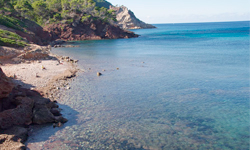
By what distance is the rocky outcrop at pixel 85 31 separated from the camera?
78062mm

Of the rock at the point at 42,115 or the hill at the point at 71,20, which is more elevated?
the hill at the point at 71,20

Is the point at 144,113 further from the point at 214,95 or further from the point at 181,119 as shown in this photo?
the point at 214,95

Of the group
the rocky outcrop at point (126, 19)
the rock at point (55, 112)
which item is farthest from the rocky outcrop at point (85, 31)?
the rocky outcrop at point (126, 19)

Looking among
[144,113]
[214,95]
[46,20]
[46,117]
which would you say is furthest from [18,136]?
[46,20]

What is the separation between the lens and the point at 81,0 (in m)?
91.9

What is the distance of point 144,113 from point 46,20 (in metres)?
77.2

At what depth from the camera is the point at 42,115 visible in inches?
537

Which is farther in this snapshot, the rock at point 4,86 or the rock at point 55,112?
the rock at point 55,112

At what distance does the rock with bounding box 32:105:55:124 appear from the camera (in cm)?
1344

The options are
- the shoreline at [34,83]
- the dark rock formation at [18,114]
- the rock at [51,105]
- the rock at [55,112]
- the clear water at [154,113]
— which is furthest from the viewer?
the rock at [51,105]

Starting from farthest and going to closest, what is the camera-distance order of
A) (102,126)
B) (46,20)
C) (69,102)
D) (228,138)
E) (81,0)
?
(81,0), (46,20), (69,102), (102,126), (228,138)

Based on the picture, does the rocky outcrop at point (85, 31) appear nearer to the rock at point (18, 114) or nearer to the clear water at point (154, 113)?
the clear water at point (154, 113)

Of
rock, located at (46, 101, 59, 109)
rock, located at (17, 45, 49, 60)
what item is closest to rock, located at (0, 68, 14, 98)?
rock, located at (46, 101, 59, 109)

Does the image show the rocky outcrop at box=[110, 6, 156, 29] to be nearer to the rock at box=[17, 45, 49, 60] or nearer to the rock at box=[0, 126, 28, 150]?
the rock at box=[17, 45, 49, 60]
